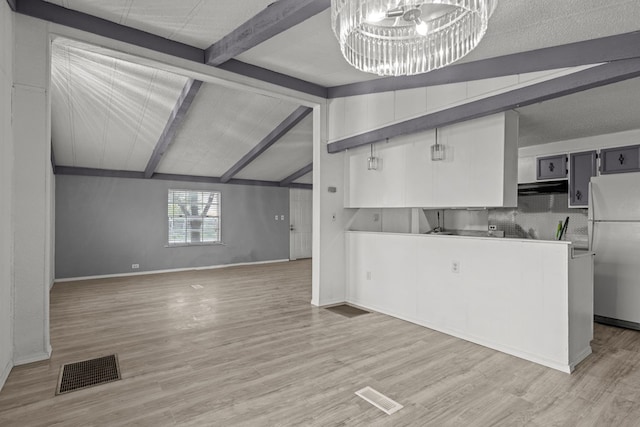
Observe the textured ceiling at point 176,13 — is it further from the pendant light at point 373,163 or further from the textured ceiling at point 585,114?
the textured ceiling at point 585,114

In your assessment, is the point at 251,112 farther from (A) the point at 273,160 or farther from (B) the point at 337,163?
(A) the point at 273,160

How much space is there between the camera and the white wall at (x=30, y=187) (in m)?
2.87

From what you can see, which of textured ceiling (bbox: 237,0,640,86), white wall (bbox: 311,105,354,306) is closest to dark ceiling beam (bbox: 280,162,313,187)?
white wall (bbox: 311,105,354,306)

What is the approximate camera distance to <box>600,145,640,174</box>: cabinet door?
Result: 4141 mm

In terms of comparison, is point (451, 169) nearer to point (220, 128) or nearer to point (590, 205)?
point (590, 205)

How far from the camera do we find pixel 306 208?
1044 cm

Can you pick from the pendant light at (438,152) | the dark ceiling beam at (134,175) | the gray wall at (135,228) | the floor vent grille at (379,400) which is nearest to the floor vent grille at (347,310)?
the floor vent grille at (379,400)

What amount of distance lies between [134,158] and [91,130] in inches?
47.8

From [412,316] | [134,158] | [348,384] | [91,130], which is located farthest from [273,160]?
[348,384]

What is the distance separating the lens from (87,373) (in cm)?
280

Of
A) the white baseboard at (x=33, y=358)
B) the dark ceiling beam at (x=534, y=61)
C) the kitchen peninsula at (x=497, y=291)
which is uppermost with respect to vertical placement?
the dark ceiling beam at (x=534, y=61)

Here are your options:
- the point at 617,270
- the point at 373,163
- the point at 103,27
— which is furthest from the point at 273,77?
the point at 617,270

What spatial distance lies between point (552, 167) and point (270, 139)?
475 centimetres

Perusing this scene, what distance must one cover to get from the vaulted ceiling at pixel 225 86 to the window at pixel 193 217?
959 mm
